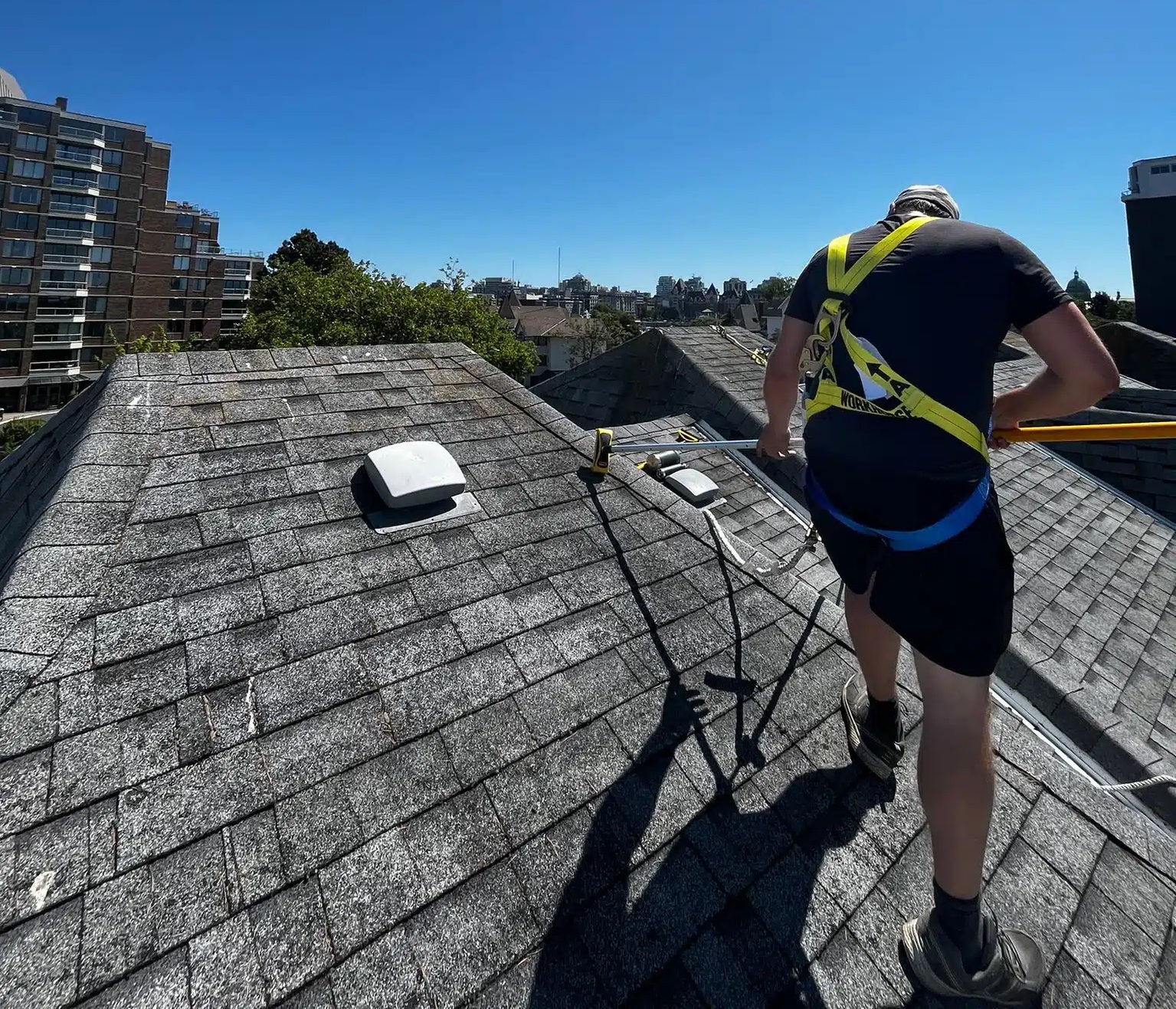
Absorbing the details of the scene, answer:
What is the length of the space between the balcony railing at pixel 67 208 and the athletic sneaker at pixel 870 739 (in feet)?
206

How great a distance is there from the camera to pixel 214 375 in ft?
12.5

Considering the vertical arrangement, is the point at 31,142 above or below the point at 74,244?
above

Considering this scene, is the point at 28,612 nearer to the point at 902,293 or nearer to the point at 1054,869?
the point at 902,293

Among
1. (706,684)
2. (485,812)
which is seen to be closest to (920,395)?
(706,684)

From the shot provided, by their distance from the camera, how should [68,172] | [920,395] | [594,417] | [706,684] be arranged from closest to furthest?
[920,395] < [706,684] < [594,417] < [68,172]

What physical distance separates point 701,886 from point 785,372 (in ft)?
6.23

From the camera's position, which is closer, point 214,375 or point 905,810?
point 905,810

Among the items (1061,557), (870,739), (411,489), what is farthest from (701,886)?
(1061,557)

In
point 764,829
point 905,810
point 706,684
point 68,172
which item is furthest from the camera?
point 68,172

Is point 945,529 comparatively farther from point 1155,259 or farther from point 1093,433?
point 1155,259

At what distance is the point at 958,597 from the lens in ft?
6.02

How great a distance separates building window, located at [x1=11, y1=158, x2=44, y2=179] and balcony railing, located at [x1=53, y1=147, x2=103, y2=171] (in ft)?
4.39

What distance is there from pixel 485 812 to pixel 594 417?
9778 mm

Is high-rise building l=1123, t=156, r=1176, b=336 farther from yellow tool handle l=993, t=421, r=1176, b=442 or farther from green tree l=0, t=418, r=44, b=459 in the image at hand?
green tree l=0, t=418, r=44, b=459
